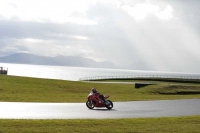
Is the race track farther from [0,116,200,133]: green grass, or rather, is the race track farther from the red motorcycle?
[0,116,200,133]: green grass

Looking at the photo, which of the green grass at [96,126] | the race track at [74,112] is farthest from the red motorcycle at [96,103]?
the green grass at [96,126]

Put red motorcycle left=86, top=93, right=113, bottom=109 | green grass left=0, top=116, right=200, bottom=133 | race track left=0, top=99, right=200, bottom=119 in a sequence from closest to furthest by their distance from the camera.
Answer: green grass left=0, top=116, right=200, bottom=133 < race track left=0, top=99, right=200, bottom=119 < red motorcycle left=86, top=93, right=113, bottom=109

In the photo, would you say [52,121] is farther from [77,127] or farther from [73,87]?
[73,87]

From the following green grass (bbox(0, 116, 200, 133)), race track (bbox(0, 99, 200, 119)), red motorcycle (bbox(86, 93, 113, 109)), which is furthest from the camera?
red motorcycle (bbox(86, 93, 113, 109))

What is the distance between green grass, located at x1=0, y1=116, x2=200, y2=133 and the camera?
12992 mm

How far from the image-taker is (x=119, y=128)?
45.1ft

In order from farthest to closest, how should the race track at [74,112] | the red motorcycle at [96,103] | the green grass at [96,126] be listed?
the red motorcycle at [96,103] < the race track at [74,112] < the green grass at [96,126]

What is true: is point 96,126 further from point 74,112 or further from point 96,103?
point 96,103

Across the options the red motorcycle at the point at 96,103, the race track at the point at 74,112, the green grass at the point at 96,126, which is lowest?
the green grass at the point at 96,126

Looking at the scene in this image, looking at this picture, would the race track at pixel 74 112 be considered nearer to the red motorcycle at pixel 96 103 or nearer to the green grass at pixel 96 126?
the red motorcycle at pixel 96 103

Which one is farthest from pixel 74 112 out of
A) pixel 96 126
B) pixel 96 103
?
pixel 96 126

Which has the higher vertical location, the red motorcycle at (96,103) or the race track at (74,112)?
the red motorcycle at (96,103)

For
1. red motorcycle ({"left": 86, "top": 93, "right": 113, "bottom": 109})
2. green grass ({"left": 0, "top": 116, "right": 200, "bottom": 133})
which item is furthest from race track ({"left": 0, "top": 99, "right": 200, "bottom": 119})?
green grass ({"left": 0, "top": 116, "right": 200, "bottom": 133})

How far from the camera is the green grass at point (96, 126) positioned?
42.6 feet
